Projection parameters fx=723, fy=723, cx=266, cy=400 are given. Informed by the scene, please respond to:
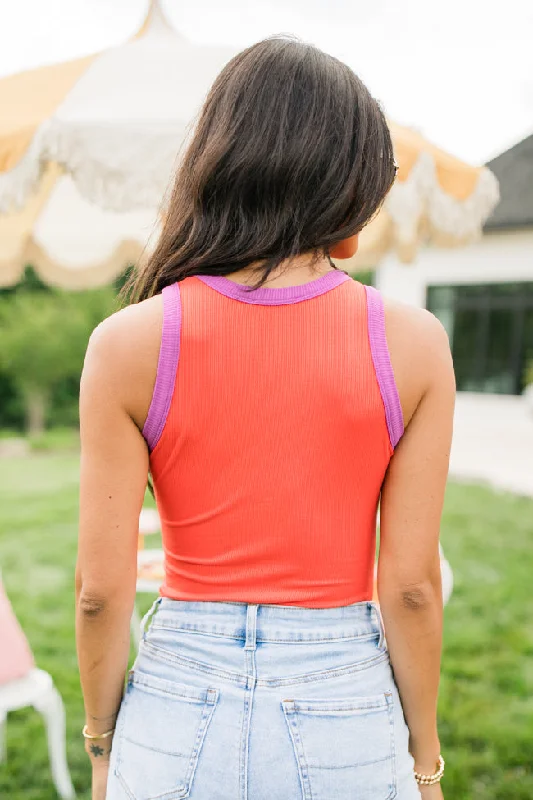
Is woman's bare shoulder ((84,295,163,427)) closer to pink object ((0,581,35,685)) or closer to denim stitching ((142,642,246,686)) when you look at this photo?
denim stitching ((142,642,246,686))

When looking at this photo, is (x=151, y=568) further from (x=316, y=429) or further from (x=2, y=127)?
(x=316, y=429)

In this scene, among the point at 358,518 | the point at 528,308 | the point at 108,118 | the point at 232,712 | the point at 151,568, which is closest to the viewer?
the point at 232,712

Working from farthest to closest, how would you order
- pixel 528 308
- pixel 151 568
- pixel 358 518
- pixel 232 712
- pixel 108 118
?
pixel 528 308, pixel 151 568, pixel 108 118, pixel 358 518, pixel 232 712

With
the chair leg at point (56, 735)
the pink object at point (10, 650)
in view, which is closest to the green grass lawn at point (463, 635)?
the chair leg at point (56, 735)

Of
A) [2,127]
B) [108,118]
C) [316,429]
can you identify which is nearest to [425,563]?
[316,429]

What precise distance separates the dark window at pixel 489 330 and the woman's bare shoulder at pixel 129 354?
57.1 feet

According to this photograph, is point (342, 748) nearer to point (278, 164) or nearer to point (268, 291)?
point (268, 291)

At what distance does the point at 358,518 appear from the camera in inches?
46.6

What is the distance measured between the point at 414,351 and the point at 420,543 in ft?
1.14

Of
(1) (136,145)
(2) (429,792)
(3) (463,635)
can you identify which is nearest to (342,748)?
(2) (429,792)

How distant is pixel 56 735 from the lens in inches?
109

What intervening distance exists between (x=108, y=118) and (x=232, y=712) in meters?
2.51

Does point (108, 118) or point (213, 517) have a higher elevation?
point (108, 118)

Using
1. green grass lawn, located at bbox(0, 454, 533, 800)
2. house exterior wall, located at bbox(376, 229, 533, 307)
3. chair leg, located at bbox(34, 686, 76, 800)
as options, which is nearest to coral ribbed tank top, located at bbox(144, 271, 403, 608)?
chair leg, located at bbox(34, 686, 76, 800)
